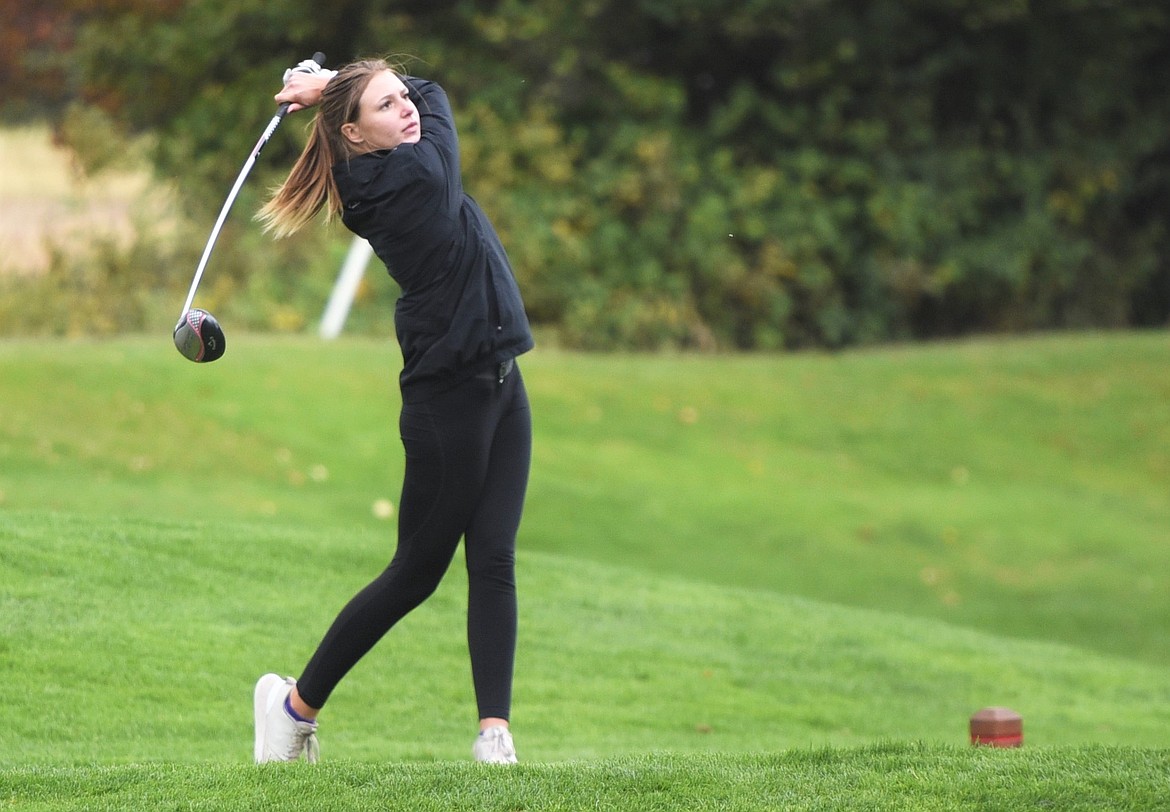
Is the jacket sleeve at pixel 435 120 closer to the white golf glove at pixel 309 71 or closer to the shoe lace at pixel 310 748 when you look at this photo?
the white golf glove at pixel 309 71

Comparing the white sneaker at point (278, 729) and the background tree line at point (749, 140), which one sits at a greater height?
the background tree line at point (749, 140)

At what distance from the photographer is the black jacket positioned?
165 inches

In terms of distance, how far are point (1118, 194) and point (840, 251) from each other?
3826mm

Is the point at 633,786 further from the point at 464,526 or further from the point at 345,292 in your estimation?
the point at 345,292

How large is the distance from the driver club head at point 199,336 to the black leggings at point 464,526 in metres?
0.52

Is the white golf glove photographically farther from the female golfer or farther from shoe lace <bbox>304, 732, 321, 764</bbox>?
shoe lace <bbox>304, 732, 321, 764</bbox>

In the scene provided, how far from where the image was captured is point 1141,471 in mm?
13211

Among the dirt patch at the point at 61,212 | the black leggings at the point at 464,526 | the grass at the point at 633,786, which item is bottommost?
the grass at the point at 633,786

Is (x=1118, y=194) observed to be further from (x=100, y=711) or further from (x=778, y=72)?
(x=100, y=711)

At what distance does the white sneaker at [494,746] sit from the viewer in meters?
4.26

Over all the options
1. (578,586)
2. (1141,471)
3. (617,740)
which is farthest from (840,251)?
(617,740)

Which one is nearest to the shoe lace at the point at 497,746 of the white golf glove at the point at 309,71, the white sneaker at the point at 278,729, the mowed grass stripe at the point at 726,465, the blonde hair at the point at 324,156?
the white sneaker at the point at 278,729

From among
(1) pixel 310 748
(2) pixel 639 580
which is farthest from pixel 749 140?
(1) pixel 310 748

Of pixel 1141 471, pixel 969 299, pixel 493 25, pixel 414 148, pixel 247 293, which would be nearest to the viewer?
pixel 414 148
